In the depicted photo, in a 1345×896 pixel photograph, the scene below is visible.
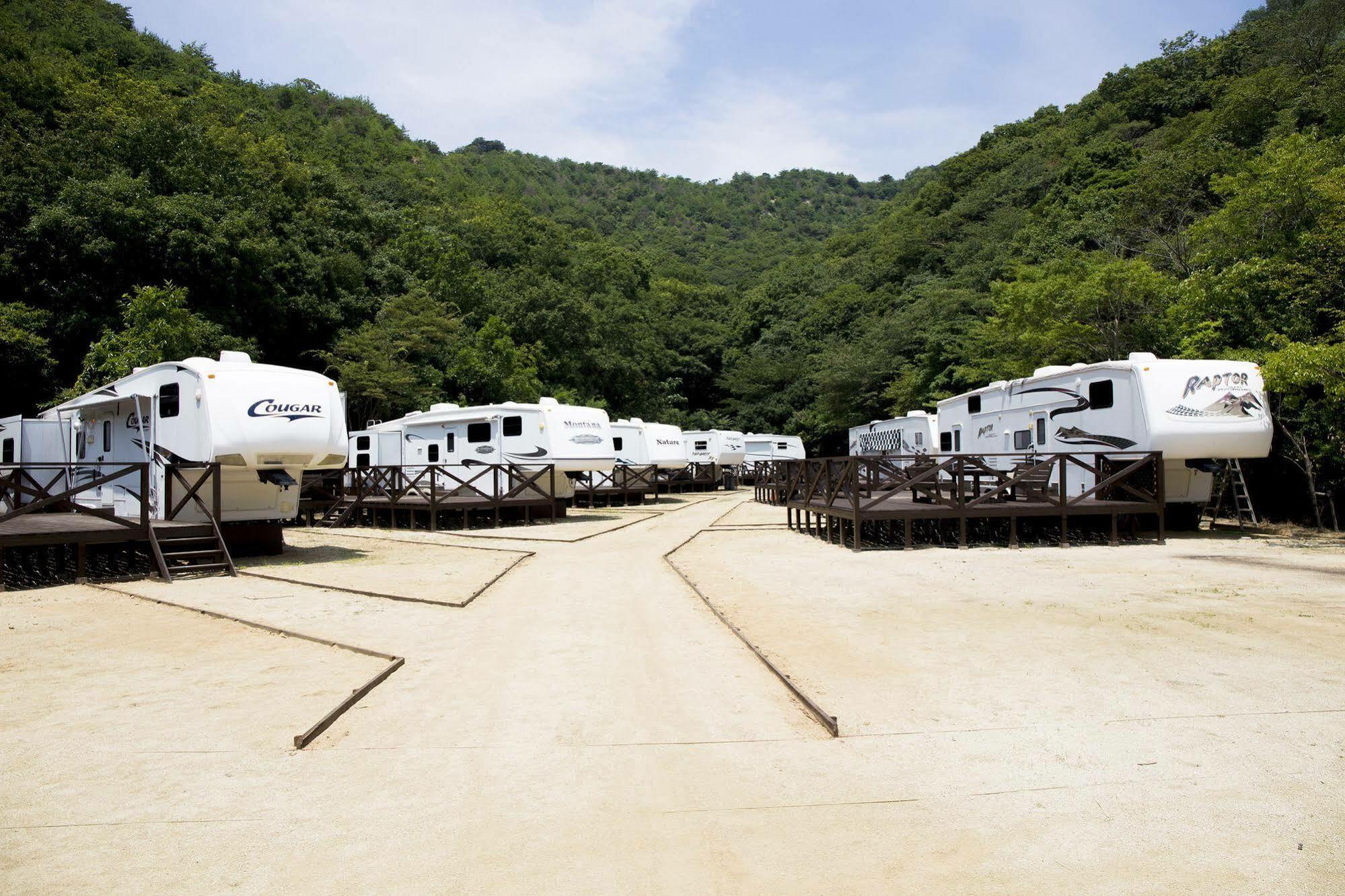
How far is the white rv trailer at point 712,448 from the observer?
38.3 metres

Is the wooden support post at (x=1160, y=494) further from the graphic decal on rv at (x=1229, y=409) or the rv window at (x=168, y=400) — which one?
the rv window at (x=168, y=400)

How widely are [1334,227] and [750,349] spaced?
140 ft

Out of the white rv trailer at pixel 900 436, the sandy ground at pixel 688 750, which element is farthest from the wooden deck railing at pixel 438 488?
the sandy ground at pixel 688 750

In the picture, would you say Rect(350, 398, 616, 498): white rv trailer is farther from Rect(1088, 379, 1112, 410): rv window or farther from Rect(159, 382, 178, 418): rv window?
Rect(1088, 379, 1112, 410): rv window

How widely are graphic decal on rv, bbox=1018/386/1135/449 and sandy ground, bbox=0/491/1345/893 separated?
21.4 feet

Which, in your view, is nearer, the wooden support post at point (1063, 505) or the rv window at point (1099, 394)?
the wooden support post at point (1063, 505)

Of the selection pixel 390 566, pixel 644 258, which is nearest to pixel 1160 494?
pixel 390 566

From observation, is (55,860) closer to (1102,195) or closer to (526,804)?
(526,804)

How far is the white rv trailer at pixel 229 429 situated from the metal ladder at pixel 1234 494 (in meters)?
16.6

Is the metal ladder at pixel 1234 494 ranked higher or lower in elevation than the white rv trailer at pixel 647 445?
lower

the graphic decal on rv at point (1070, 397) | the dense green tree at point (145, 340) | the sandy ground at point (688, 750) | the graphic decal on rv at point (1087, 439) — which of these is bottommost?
the sandy ground at point (688, 750)

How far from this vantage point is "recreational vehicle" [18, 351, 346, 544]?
12633mm

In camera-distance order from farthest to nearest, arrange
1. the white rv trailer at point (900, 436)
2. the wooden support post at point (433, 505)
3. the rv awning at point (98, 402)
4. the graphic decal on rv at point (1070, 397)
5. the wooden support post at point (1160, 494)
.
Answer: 1. the white rv trailer at point (900, 436)
2. the wooden support post at point (433, 505)
3. the graphic decal on rv at point (1070, 397)
4. the wooden support post at point (1160, 494)
5. the rv awning at point (98, 402)

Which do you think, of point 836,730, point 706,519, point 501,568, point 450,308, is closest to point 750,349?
point 450,308
